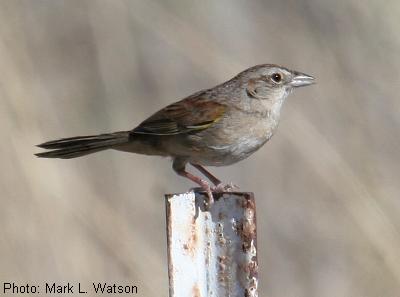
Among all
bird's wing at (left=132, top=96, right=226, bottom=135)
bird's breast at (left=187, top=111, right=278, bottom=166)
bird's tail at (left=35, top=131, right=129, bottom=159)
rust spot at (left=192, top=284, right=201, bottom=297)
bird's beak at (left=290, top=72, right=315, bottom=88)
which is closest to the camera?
rust spot at (left=192, top=284, right=201, bottom=297)

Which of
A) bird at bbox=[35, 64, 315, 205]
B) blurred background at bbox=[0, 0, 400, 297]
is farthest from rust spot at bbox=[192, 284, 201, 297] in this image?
blurred background at bbox=[0, 0, 400, 297]

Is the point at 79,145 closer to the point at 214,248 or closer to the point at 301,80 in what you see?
the point at 301,80

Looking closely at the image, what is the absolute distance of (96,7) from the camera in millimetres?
5238

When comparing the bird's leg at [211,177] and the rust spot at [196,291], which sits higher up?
the bird's leg at [211,177]

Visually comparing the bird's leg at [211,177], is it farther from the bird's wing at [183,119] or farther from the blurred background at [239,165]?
the blurred background at [239,165]

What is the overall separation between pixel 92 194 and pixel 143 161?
1.25 m

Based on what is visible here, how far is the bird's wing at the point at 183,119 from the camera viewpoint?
4.28 meters

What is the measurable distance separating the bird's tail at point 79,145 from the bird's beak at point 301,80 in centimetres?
93

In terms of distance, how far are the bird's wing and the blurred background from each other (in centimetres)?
51

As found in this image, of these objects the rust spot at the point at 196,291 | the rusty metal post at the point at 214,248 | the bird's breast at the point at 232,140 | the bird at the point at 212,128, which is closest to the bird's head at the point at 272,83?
the bird at the point at 212,128

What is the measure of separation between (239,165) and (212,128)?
233cm

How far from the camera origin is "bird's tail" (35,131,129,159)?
13.1 ft

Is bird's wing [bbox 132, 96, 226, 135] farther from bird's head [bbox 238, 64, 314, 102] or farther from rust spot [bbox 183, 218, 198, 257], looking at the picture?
rust spot [bbox 183, 218, 198, 257]

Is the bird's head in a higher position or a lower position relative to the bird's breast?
higher
